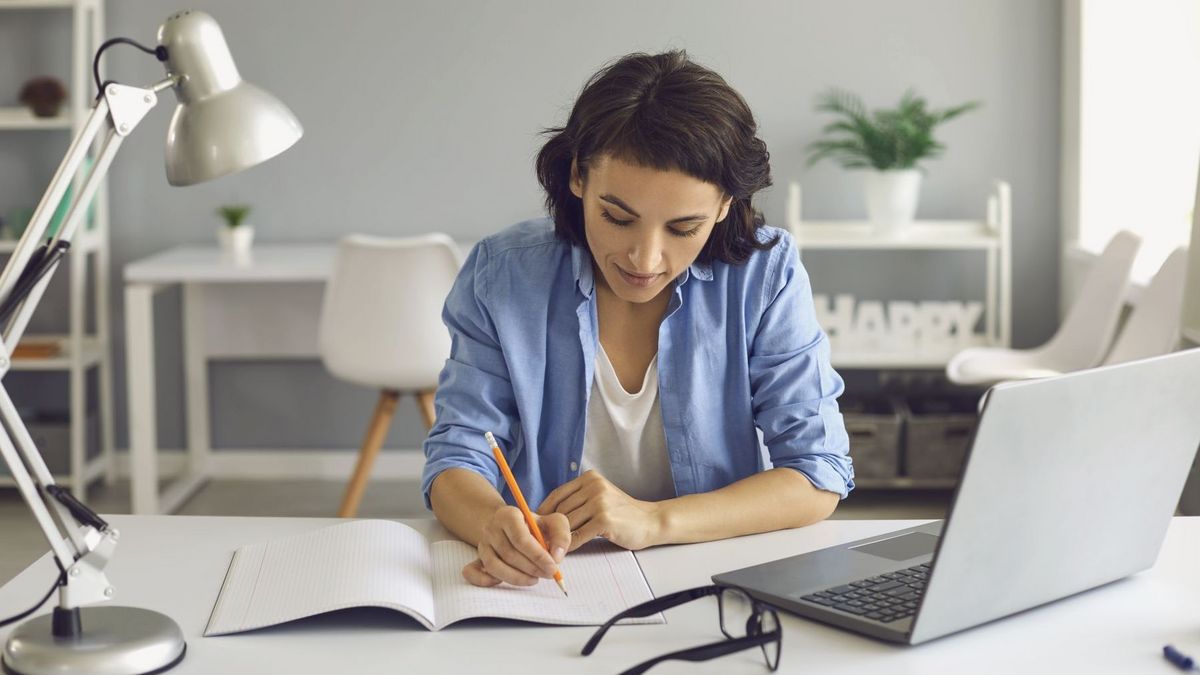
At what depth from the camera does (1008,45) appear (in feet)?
12.7

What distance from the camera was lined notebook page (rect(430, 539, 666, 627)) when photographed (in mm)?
1080

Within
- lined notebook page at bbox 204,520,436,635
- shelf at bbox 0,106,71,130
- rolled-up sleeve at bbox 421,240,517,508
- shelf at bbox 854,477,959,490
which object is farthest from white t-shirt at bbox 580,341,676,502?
shelf at bbox 0,106,71,130

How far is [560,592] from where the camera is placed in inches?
45.5

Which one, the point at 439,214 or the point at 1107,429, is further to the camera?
the point at 439,214

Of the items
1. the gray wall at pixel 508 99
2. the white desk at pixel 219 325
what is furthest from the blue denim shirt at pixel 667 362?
the gray wall at pixel 508 99

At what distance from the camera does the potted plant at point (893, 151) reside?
366cm

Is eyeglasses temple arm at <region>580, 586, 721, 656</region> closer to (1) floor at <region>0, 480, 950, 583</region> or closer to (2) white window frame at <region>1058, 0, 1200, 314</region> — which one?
(1) floor at <region>0, 480, 950, 583</region>

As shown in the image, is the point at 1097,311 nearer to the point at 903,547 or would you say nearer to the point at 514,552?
the point at 903,547

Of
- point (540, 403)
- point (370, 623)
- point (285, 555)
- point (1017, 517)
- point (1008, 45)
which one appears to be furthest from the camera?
point (1008, 45)

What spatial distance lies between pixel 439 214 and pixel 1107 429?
318cm

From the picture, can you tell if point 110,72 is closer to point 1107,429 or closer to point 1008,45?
point 1008,45

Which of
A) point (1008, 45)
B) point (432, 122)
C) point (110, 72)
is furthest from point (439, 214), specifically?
point (1008, 45)

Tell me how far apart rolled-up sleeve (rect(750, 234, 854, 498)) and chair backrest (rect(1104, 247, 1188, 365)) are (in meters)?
1.57

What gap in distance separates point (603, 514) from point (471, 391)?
0.32m
